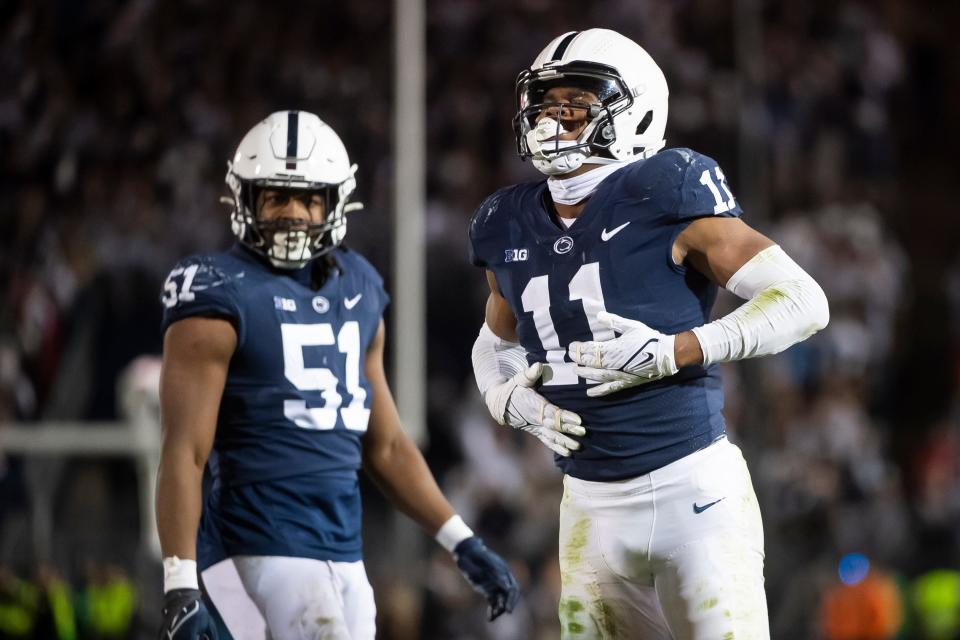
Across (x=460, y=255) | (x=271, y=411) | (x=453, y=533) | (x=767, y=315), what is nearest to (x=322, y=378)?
(x=271, y=411)

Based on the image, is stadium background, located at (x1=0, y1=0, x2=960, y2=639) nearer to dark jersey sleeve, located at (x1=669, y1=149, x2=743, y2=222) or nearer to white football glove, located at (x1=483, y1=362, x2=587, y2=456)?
white football glove, located at (x1=483, y1=362, x2=587, y2=456)

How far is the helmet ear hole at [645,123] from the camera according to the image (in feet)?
8.38

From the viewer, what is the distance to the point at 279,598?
2545 mm

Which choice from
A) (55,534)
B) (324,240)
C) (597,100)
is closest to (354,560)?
(324,240)

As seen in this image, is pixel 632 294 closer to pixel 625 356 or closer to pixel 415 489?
pixel 625 356

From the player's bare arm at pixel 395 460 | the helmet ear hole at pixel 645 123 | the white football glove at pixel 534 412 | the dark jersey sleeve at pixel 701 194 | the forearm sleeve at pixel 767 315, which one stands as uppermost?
the helmet ear hole at pixel 645 123

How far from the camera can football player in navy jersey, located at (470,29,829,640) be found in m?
2.30

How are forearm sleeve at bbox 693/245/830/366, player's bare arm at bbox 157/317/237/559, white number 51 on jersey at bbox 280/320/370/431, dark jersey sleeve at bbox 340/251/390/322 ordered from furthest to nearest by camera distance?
dark jersey sleeve at bbox 340/251/390/322
white number 51 on jersey at bbox 280/320/370/431
player's bare arm at bbox 157/317/237/559
forearm sleeve at bbox 693/245/830/366

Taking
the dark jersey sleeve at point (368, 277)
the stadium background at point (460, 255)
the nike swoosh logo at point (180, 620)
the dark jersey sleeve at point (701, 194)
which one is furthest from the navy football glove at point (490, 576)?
the stadium background at point (460, 255)

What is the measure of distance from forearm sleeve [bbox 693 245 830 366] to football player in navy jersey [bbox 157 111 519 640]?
812mm

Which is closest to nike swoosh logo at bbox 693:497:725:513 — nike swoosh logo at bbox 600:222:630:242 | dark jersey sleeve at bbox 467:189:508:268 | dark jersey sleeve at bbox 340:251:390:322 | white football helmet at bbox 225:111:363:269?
nike swoosh logo at bbox 600:222:630:242

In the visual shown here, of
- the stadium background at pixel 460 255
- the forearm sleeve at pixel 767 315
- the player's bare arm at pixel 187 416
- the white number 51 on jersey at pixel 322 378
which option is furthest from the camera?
the stadium background at pixel 460 255

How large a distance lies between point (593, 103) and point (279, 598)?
3.62ft

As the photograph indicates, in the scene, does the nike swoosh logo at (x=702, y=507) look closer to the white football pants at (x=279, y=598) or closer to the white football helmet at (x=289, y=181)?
the white football pants at (x=279, y=598)
